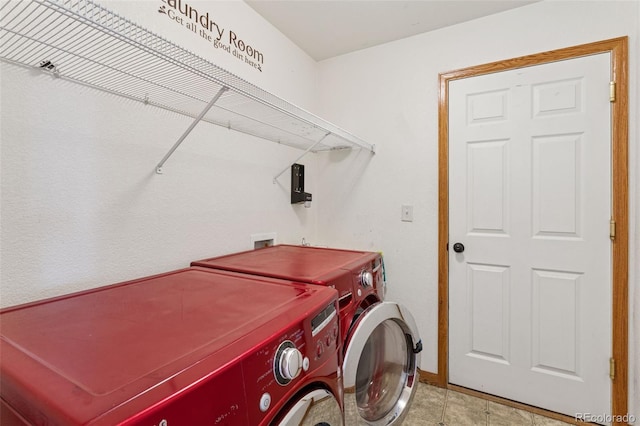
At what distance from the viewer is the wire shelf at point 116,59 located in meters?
0.73

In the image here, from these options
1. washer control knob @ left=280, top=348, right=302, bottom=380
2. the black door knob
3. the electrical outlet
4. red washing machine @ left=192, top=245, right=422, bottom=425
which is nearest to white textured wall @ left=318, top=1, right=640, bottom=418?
the electrical outlet

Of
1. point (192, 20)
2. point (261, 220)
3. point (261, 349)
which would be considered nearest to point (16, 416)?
point (261, 349)

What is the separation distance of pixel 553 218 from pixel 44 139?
2.41 meters

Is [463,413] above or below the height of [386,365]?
below

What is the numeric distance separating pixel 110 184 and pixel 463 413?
2.19m

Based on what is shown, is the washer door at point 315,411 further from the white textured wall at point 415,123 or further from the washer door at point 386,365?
the white textured wall at point 415,123

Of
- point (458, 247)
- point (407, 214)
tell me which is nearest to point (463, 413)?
point (458, 247)

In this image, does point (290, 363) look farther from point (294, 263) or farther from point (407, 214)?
point (407, 214)

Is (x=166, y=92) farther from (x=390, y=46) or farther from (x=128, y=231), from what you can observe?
(x=390, y=46)

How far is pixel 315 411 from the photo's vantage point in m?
0.74

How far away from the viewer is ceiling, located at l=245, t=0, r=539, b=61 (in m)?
1.76

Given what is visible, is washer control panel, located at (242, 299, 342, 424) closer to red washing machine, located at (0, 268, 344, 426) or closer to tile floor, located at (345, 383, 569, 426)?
red washing machine, located at (0, 268, 344, 426)

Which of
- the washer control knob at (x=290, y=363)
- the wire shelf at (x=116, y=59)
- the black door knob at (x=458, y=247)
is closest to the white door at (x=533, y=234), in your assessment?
the black door knob at (x=458, y=247)

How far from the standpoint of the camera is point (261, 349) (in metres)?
0.61
